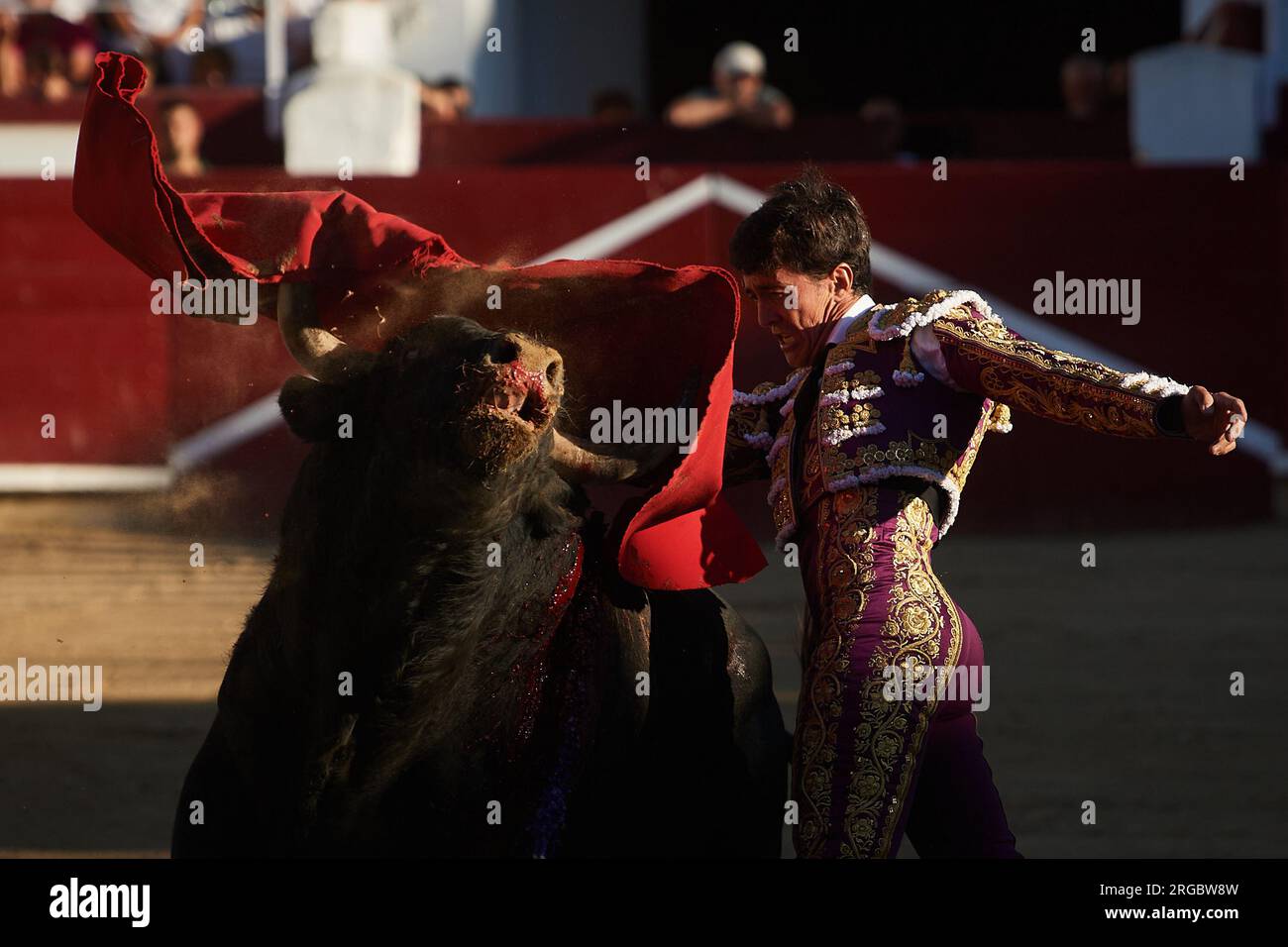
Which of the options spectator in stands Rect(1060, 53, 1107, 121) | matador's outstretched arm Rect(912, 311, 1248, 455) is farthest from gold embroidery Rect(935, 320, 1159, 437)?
spectator in stands Rect(1060, 53, 1107, 121)

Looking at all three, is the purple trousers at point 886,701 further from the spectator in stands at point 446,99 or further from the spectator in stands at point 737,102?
the spectator in stands at point 446,99

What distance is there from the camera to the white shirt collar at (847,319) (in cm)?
215

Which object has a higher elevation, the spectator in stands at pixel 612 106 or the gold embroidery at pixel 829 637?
the spectator in stands at pixel 612 106

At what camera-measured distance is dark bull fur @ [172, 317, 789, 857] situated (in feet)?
5.82

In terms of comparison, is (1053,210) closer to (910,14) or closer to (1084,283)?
(1084,283)

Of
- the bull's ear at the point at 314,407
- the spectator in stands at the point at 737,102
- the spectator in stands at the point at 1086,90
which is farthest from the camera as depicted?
the spectator in stands at the point at 1086,90

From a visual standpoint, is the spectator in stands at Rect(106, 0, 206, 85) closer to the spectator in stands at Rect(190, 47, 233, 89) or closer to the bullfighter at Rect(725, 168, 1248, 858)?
the spectator in stands at Rect(190, 47, 233, 89)

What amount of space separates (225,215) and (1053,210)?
5263 mm

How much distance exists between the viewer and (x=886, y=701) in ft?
6.54

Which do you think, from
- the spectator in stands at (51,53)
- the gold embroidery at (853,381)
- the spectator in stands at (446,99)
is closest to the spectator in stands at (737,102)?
the spectator in stands at (446,99)

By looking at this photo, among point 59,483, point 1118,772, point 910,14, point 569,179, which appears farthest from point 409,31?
point 1118,772

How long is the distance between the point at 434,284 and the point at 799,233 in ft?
1.39

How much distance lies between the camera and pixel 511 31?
962 cm

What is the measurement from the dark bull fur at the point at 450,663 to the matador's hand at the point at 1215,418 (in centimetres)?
64
